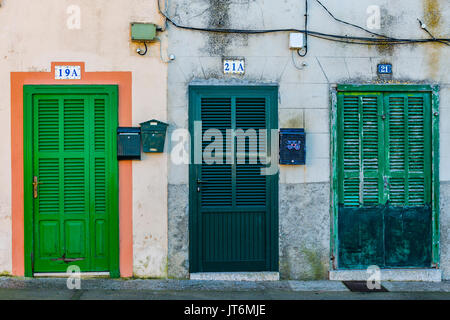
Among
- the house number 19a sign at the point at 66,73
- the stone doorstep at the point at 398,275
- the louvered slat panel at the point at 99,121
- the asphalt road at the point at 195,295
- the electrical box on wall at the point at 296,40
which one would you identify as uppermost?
the electrical box on wall at the point at 296,40

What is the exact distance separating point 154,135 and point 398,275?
12.0 feet

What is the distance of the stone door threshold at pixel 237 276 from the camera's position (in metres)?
6.21

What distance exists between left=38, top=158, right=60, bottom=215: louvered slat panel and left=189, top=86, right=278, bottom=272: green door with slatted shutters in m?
1.72

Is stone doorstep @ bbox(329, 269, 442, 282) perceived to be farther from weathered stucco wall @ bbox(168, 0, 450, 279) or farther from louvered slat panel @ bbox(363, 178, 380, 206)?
louvered slat panel @ bbox(363, 178, 380, 206)

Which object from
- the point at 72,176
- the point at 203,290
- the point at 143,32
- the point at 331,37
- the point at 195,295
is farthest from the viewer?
the point at 331,37

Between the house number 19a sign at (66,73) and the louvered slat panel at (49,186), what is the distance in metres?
1.06

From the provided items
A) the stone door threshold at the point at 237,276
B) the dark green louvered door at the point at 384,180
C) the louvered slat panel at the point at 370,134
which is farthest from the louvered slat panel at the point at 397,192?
the stone door threshold at the point at 237,276

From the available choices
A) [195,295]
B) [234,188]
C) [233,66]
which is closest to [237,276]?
[195,295]

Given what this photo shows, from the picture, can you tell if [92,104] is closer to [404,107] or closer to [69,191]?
[69,191]

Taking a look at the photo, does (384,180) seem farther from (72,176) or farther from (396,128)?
(72,176)

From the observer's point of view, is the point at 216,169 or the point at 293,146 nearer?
the point at 293,146

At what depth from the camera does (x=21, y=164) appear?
20.0ft

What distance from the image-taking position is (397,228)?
20.7 ft

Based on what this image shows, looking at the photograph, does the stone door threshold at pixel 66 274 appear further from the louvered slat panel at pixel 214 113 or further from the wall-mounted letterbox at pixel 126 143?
the louvered slat panel at pixel 214 113
